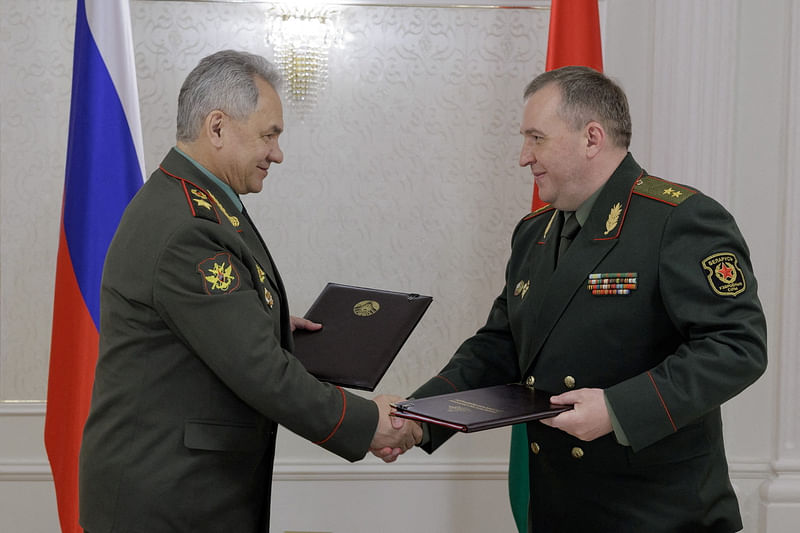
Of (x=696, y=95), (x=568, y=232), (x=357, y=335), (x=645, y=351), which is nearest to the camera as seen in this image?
(x=645, y=351)

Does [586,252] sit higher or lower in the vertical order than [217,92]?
lower

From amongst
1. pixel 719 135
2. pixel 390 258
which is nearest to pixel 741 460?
pixel 719 135

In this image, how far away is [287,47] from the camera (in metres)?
3.48

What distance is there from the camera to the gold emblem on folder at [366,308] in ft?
7.79

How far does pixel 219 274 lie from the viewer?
5.95 feet

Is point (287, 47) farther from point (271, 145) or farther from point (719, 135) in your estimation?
point (719, 135)

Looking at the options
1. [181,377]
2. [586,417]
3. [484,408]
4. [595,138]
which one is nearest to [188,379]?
[181,377]

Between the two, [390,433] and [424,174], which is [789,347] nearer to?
[424,174]

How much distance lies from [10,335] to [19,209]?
0.54 m

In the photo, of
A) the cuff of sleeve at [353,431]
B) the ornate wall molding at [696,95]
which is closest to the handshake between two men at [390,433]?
the cuff of sleeve at [353,431]

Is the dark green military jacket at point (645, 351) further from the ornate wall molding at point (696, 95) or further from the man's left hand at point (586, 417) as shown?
the ornate wall molding at point (696, 95)

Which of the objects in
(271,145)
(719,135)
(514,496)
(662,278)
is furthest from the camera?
(719,135)

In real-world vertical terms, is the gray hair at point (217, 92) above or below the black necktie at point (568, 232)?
above

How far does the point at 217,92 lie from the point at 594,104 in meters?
0.93
